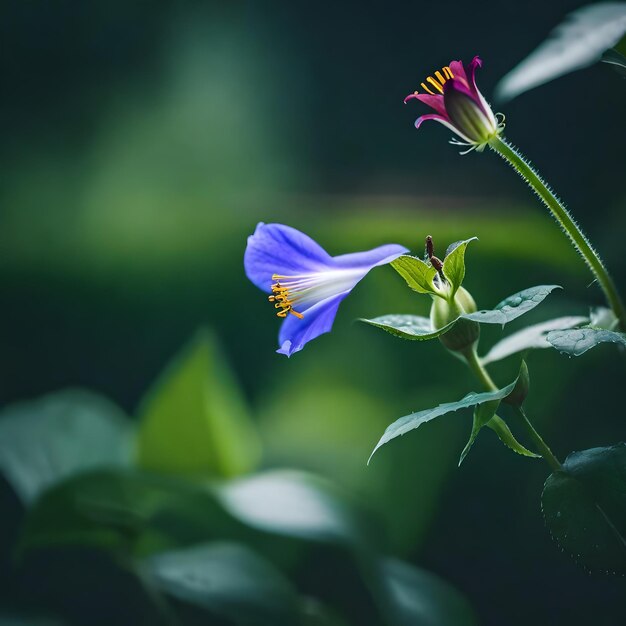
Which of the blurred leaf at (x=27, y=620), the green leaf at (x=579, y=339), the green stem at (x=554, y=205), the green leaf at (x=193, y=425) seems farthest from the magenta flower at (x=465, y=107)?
the blurred leaf at (x=27, y=620)

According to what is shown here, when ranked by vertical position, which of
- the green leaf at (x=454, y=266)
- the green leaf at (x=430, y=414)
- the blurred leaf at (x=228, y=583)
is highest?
the green leaf at (x=454, y=266)

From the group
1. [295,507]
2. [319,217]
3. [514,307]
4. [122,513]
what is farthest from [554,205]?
[319,217]

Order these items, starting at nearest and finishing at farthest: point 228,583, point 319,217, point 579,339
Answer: point 579,339, point 228,583, point 319,217

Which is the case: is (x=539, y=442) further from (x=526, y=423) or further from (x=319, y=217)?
(x=319, y=217)

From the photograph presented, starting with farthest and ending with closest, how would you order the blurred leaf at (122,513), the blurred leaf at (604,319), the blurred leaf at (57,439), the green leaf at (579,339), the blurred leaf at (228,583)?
1. the blurred leaf at (57,439)
2. the blurred leaf at (122,513)
3. the blurred leaf at (228,583)
4. the blurred leaf at (604,319)
5. the green leaf at (579,339)

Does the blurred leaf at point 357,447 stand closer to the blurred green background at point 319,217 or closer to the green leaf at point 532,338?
the blurred green background at point 319,217

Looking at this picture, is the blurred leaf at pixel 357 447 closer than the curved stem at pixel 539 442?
No
